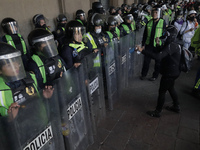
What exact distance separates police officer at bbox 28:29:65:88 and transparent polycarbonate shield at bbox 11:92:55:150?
757mm

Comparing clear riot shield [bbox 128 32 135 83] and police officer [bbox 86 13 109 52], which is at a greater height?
police officer [bbox 86 13 109 52]

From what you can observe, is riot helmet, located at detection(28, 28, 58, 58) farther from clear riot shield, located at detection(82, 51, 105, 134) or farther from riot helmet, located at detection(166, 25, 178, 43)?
riot helmet, located at detection(166, 25, 178, 43)

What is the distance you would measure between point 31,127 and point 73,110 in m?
0.78

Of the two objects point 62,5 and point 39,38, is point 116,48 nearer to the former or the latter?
point 39,38

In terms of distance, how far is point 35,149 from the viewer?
1.75 metres

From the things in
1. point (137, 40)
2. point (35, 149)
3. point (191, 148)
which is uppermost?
point (137, 40)

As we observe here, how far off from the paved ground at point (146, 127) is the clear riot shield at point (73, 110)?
1.60 ft

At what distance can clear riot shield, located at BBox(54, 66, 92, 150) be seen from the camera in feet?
6.85

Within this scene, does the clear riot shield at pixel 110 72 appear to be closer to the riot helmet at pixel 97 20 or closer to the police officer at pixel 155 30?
the riot helmet at pixel 97 20

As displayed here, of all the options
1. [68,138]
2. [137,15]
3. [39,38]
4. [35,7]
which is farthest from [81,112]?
[137,15]

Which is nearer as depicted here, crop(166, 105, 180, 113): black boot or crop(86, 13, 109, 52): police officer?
crop(166, 105, 180, 113): black boot

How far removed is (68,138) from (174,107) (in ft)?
8.40

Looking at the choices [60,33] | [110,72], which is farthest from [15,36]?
[110,72]

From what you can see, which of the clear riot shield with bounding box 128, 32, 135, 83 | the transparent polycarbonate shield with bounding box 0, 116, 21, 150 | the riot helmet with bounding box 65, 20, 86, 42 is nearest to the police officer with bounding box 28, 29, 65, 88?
the riot helmet with bounding box 65, 20, 86, 42
